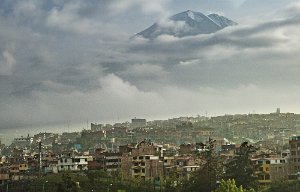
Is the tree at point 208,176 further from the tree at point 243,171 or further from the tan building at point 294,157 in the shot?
the tan building at point 294,157

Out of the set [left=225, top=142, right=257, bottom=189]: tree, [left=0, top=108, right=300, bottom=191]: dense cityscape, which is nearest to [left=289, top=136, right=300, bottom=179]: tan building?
[left=0, top=108, right=300, bottom=191]: dense cityscape

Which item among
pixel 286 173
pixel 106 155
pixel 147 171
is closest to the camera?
pixel 286 173

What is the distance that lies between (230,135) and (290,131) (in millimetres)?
10973

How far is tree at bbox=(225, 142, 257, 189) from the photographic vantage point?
102ft

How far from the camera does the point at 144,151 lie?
1780 inches

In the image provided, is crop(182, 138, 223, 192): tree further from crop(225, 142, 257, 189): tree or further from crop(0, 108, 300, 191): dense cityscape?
crop(225, 142, 257, 189): tree

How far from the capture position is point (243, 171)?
103 feet

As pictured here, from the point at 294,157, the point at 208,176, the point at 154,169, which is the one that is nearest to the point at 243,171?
the point at 208,176

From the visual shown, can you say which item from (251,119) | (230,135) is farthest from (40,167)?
(251,119)

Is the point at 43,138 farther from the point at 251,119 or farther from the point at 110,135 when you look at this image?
the point at 251,119

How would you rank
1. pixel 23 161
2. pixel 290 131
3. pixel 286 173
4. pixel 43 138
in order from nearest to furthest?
pixel 286 173 < pixel 23 161 < pixel 290 131 < pixel 43 138

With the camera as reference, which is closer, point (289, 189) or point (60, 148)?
point (289, 189)

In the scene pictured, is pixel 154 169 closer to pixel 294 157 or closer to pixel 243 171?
pixel 294 157

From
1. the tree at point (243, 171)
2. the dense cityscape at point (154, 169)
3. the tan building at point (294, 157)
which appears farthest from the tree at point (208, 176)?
the tan building at point (294, 157)
